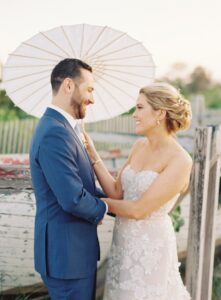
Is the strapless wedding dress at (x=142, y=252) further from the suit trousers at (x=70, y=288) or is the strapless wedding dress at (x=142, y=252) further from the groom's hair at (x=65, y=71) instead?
the groom's hair at (x=65, y=71)

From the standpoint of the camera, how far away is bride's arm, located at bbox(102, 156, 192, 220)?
2895 mm

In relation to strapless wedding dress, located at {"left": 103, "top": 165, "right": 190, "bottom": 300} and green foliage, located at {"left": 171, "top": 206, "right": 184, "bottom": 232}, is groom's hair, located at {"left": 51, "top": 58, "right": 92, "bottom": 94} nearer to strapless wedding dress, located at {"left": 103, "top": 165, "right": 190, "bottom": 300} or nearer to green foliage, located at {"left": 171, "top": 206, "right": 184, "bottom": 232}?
strapless wedding dress, located at {"left": 103, "top": 165, "right": 190, "bottom": 300}

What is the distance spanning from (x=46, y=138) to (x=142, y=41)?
1036 millimetres

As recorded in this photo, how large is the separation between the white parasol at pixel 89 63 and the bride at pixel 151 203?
1.05ft

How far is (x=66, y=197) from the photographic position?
2.59m

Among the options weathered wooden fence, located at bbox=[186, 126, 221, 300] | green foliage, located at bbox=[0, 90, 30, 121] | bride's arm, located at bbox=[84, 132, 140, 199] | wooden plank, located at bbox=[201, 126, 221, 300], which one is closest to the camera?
bride's arm, located at bbox=[84, 132, 140, 199]

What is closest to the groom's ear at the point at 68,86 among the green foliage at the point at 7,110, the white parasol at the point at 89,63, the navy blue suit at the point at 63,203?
the navy blue suit at the point at 63,203

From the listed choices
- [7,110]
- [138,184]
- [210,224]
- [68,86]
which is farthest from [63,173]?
[7,110]

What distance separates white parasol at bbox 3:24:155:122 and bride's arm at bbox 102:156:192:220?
669 millimetres

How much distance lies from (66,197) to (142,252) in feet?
2.37

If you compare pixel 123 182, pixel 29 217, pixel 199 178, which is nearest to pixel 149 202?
pixel 123 182

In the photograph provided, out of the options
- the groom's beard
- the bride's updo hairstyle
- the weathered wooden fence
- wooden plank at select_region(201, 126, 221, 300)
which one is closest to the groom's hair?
the groom's beard

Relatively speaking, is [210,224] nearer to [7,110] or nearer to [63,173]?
[63,173]

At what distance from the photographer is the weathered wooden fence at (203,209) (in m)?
3.55
